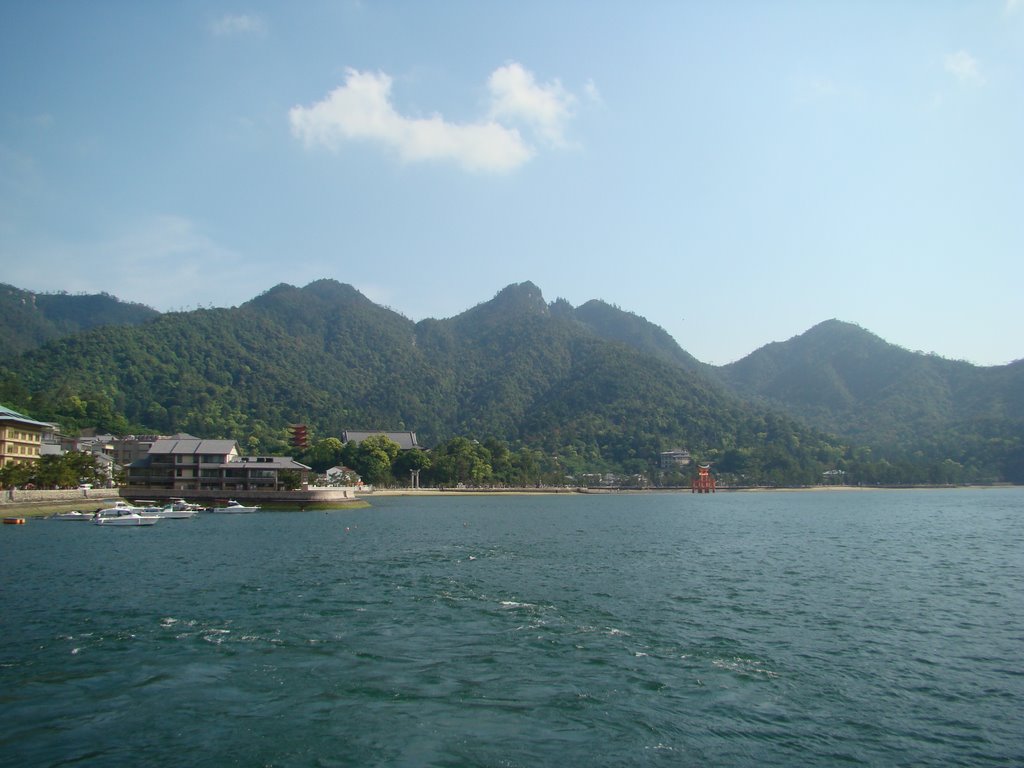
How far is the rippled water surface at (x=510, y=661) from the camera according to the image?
46.0ft

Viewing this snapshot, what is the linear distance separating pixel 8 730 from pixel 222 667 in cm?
520

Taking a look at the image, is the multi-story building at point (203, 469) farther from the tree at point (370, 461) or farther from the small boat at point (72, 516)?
the tree at point (370, 461)

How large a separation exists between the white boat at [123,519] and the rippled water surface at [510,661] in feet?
91.9

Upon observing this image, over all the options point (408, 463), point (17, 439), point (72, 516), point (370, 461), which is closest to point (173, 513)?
point (72, 516)

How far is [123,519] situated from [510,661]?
61.0 m

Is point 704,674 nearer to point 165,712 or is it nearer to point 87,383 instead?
point 165,712

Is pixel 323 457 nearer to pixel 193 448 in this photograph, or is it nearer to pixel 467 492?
pixel 467 492

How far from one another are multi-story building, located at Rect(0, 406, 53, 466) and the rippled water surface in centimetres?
6326

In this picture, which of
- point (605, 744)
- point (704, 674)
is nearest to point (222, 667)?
point (605, 744)

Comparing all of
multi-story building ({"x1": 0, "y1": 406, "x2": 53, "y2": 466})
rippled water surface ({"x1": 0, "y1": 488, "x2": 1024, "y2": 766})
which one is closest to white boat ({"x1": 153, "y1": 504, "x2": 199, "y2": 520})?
multi-story building ({"x1": 0, "y1": 406, "x2": 53, "y2": 466})

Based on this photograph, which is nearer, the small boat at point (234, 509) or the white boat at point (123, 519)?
the white boat at point (123, 519)

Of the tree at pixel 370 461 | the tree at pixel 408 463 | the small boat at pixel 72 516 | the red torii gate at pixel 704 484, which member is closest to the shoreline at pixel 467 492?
the small boat at pixel 72 516

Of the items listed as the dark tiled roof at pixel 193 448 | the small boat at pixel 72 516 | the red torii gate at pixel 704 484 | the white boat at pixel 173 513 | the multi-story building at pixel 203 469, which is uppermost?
the dark tiled roof at pixel 193 448

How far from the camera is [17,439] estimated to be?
95688 mm
